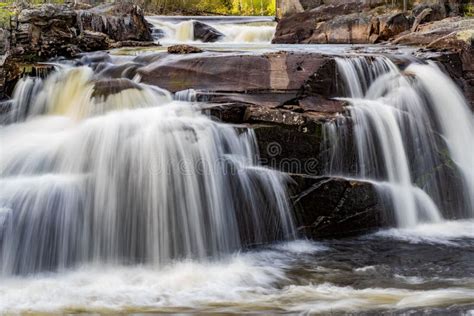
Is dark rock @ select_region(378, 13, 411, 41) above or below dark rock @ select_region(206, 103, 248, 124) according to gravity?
above

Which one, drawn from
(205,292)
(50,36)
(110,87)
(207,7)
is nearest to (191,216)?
(205,292)

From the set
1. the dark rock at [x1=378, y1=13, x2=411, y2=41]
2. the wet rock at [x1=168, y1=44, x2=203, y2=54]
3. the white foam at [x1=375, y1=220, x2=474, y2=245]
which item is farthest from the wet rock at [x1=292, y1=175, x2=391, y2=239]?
the dark rock at [x1=378, y1=13, x2=411, y2=41]

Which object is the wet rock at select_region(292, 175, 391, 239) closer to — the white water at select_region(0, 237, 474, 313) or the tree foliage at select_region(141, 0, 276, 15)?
the white water at select_region(0, 237, 474, 313)

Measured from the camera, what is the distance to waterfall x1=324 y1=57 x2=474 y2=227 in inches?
312

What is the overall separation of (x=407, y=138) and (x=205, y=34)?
12.9 meters

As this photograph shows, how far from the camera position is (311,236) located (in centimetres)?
728

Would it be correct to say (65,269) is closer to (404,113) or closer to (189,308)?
(189,308)

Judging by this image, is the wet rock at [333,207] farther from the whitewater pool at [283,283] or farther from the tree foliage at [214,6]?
the tree foliage at [214,6]

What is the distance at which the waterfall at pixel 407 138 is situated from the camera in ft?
26.0

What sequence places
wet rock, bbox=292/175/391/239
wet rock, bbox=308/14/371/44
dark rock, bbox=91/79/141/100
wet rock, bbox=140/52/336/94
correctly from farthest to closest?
wet rock, bbox=308/14/371/44
wet rock, bbox=140/52/336/94
dark rock, bbox=91/79/141/100
wet rock, bbox=292/175/391/239

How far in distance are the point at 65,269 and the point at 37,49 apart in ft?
19.7

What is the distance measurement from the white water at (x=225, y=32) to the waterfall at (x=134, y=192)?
39.9 ft

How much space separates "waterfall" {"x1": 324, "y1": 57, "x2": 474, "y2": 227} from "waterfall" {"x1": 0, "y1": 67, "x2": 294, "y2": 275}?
1.53m

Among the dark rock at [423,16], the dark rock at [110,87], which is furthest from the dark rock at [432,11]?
the dark rock at [110,87]
